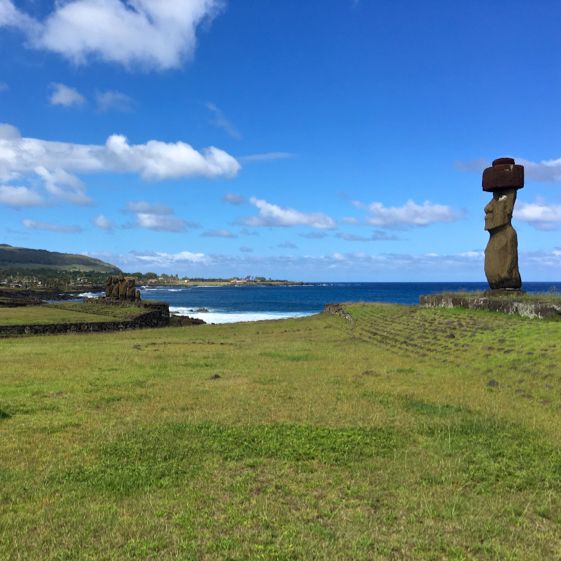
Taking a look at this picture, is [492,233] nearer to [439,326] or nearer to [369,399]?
[439,326]

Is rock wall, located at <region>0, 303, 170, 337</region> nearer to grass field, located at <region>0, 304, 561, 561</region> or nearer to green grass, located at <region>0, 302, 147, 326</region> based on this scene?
green grass, located at <region>0, 302, 147, 326</region>

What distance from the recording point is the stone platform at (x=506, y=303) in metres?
16.8

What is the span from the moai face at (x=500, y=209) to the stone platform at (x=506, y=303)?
2.98 meters

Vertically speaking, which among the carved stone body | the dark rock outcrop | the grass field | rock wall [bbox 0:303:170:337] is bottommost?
rock wall [bbox 0:303:170:337]

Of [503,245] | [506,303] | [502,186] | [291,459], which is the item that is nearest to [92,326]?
[503,245]

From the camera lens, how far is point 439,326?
61.8 ft

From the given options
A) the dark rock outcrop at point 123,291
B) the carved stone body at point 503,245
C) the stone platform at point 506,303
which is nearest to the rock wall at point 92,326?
the dark rock outcrop at point 123,291

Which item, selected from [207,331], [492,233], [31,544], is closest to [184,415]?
[31,544]

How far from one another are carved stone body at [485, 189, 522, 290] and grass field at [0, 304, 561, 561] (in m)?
7.41

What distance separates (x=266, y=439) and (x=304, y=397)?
119 inches

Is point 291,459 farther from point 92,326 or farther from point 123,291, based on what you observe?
point 123,291

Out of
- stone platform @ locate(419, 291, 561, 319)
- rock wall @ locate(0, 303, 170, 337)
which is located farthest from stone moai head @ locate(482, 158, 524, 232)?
rock wall @ locate(0, 303, 170, 337)

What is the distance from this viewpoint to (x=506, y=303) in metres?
19.3

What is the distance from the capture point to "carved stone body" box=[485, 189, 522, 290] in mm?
21562
